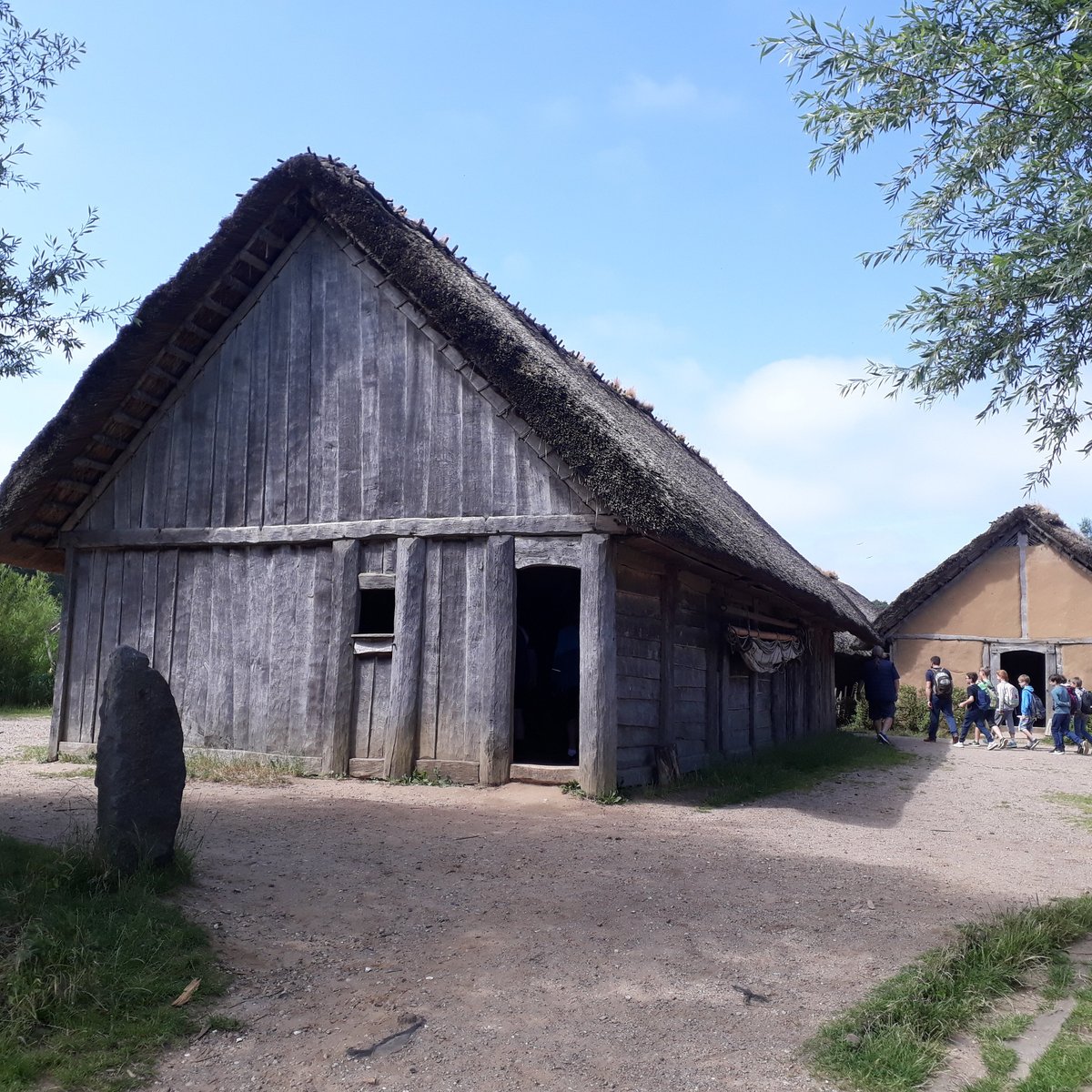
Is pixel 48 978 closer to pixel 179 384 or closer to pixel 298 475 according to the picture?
pixel 298 475

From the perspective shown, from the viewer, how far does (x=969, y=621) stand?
70.2ft

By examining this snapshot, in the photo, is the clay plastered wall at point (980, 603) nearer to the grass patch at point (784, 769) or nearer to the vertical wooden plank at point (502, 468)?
the grass patch at point (784, 769)

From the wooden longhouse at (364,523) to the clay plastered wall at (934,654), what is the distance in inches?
445

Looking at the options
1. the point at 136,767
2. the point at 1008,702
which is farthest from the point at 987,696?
the point at 136,767

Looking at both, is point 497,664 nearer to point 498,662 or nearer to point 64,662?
point 498,662

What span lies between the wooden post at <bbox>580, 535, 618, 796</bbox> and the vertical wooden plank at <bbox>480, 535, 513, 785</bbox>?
29.0 inches

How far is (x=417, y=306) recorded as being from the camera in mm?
9828

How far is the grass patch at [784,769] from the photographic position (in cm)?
973

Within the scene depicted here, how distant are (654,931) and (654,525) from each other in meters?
3.80

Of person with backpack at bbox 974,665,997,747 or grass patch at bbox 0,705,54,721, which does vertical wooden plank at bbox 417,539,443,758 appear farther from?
grass patch at bbox 0,705,54,721

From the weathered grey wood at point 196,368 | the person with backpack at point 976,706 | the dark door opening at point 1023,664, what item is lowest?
the person with backpack at point 976,706

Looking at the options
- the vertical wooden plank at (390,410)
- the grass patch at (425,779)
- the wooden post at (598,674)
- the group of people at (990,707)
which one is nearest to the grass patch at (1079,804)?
the wooden post at (598,674)

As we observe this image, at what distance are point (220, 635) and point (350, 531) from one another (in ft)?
6.60

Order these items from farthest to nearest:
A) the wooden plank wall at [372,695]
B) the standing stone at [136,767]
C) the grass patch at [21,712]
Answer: the grass patch at [21,712]
the wooden plank wall at [372,695]
the standing stone at [136,767]
